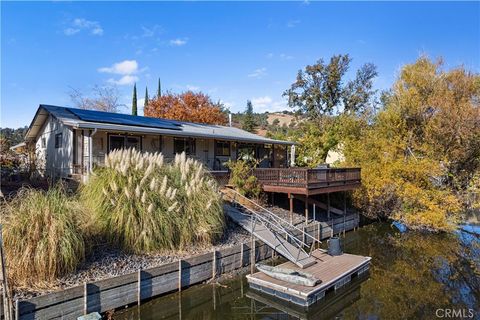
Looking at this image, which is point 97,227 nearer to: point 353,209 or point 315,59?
point 353,209

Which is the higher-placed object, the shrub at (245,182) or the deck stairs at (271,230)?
the shrub at (245,182)

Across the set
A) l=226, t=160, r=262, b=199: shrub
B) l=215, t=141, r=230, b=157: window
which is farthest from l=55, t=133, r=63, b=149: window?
l=226, t=160, r=262, b=199: shrub

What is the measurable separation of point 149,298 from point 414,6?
1590 cm

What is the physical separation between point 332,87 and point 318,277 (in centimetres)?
2866

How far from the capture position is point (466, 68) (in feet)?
57.3

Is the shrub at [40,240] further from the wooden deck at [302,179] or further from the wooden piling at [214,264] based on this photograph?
the wooden deck at [302,179]

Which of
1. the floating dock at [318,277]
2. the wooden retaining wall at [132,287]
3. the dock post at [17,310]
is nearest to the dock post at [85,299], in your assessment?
the wooden retaining wall at [132,287]

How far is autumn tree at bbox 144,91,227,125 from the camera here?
110 feet

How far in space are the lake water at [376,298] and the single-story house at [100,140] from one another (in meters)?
6.49

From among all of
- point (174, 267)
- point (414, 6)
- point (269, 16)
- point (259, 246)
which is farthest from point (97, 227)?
point (414, 6)

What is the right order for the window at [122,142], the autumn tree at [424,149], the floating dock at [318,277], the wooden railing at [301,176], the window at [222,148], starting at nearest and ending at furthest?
the floating dock at [318,277], the wooden railing at [301,176], the window at [122,142], the autumn tree at [424,149], the window at [222,148]

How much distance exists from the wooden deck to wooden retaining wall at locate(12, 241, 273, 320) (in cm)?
403

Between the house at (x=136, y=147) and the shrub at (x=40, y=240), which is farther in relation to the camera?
the house at (x=136, y=147)

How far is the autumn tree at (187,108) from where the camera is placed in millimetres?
33562
